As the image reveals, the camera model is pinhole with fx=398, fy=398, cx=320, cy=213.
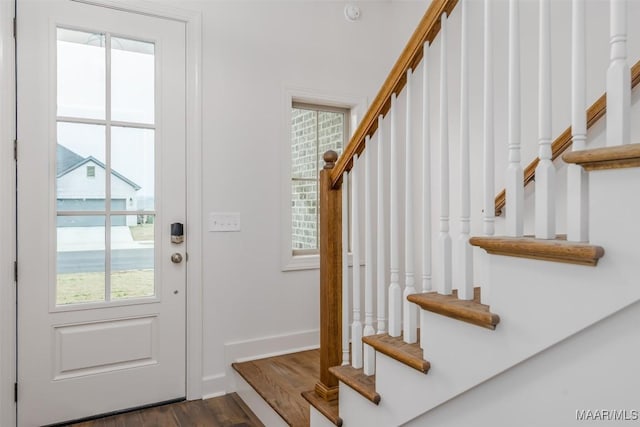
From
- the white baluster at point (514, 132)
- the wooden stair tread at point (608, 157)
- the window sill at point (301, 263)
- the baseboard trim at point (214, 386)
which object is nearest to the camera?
the wooden stair tread at point (608, 157)

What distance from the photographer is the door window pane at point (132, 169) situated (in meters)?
2.39

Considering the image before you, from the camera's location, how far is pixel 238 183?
2.70 metres

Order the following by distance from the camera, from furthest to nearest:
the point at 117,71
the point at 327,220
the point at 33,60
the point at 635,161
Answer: the point at 117,71 < the point at 33,60 < the point at 327,220 < the point at 635,161

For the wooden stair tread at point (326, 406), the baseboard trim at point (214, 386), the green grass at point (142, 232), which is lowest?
the baseboard trim at point (214, 386)

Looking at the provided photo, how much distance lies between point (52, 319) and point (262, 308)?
48.2 inches

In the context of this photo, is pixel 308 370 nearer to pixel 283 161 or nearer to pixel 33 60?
pixel 283 161

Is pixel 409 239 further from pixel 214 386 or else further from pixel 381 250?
pixel 214 386

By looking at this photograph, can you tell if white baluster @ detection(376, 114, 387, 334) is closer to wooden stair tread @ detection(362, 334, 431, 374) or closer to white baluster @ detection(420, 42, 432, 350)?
wooden stair tread @ detection(362, 334, 431, 374)

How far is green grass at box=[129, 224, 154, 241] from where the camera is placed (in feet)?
7.97

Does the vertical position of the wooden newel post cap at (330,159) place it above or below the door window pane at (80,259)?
above

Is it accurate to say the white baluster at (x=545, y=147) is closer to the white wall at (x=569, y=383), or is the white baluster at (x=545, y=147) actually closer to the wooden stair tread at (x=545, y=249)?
the wooden stair tread at (x=545, y=249)

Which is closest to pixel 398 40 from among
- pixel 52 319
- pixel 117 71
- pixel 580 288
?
pixel 117 71

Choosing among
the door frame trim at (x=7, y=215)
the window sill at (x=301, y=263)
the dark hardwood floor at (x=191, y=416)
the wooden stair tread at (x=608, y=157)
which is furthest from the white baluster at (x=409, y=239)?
the door frame trim at (x=7, y=215)

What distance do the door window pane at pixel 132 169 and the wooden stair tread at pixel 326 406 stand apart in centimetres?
149
